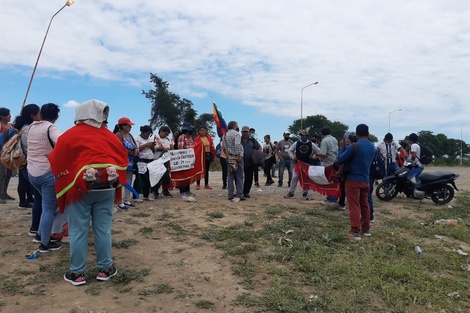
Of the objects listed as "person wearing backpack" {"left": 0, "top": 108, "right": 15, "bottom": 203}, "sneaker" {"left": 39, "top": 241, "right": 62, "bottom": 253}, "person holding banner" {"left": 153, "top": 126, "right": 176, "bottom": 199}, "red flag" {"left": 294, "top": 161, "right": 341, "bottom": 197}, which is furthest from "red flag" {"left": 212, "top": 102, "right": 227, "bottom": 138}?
"sneaker" {"left": 39, "top": 241, "right": 62, "bottom": 253}

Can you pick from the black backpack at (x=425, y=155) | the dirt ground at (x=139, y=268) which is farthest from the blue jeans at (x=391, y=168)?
the dirt ground at (x=139, y=268)

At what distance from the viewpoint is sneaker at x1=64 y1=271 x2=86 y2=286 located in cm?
399

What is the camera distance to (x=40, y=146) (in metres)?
4.71

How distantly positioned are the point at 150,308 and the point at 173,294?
35cm

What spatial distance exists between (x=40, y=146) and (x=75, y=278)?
1738mm

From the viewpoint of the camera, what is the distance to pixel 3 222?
6.30 metres

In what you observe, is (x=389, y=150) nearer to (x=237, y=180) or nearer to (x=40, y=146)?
(x=237, y=180)

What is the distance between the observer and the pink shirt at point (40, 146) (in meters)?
4.67

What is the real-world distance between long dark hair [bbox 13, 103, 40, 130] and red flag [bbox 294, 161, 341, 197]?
20.8 ft

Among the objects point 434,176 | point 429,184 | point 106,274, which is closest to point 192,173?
point 106,274

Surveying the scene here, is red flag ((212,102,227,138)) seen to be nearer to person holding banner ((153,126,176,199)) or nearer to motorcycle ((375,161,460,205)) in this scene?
person holding banner ((153,126,176,199))

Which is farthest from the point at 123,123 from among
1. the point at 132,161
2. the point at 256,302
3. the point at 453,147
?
the point at 453,147

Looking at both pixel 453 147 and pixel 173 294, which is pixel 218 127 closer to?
pixel 173 294

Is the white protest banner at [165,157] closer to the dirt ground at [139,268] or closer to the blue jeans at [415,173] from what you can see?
the dirt ground at [139,268]
